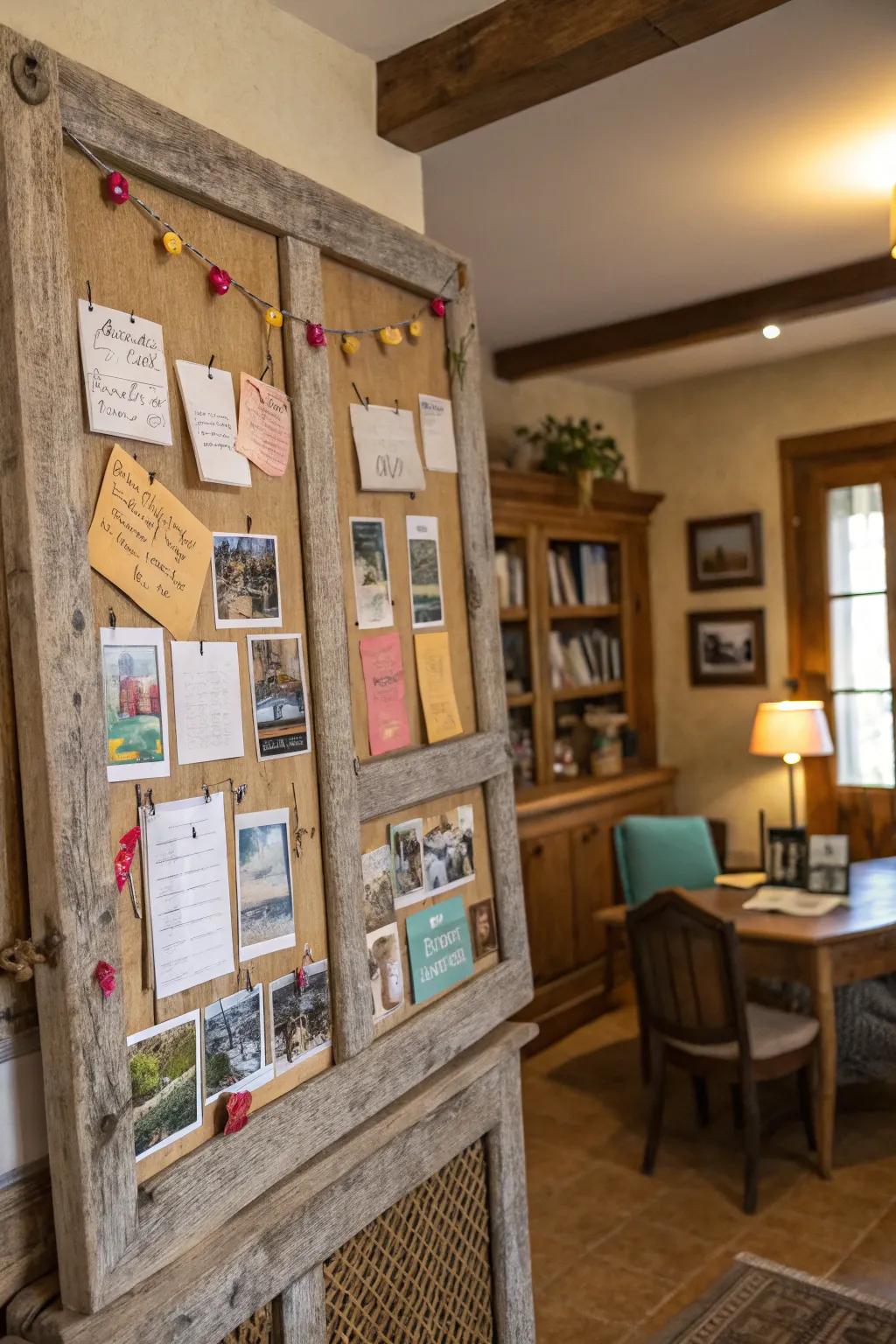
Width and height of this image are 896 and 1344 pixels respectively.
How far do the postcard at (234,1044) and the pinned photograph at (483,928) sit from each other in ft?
2.07

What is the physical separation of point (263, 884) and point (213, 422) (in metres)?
0.69

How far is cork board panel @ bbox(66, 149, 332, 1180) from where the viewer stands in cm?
145

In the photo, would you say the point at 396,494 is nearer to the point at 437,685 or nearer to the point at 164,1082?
the point at 437,685

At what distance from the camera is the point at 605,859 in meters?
5.13

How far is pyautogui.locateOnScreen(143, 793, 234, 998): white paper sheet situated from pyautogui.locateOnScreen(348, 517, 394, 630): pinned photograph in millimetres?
491

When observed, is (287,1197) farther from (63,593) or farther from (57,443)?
(57,443)

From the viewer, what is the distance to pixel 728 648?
5.54 meters

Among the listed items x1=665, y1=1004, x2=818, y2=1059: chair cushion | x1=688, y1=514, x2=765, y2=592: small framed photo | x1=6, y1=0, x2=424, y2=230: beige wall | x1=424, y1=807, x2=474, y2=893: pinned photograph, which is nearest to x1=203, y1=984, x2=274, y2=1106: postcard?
x1=424, y1=807, x2=474, y2=893: pinned photograph

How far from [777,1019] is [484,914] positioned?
1.71 m

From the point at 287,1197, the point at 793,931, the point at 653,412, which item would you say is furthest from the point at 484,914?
the point at 653,412

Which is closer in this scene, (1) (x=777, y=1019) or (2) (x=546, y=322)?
(1) (x=777, y=1019)

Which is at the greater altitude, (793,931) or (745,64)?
(745,64)

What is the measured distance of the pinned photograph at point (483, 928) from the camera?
2.21 meters

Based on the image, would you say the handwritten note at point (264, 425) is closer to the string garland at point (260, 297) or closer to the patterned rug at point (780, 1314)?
the string garland at point (260, 297)
